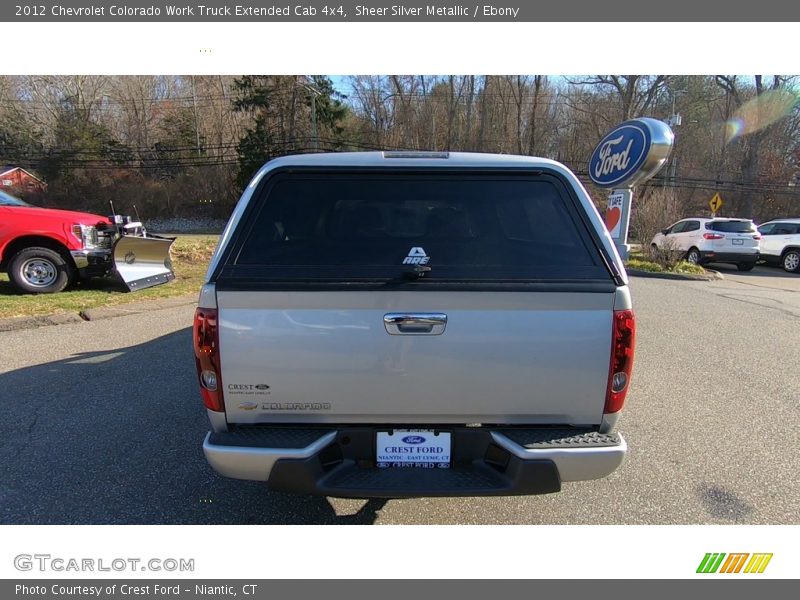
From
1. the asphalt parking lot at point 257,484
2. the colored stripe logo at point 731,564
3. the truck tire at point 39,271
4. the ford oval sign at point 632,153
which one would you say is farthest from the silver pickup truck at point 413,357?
the truck tire at point 39,271

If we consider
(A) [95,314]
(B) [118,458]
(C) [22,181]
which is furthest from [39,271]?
(C) [22,181]

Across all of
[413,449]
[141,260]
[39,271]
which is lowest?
[413,449]

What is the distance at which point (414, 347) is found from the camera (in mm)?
1919

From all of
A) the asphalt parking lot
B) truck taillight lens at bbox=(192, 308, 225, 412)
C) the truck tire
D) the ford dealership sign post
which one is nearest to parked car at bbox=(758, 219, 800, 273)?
the asphalt parking lot

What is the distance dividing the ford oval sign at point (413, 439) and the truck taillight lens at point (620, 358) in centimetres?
91

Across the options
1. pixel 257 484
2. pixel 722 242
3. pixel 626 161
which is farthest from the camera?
pixel 722 242

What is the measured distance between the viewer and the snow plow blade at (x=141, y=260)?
7392 millimetres

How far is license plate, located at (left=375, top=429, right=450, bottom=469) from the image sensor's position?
2.01 m

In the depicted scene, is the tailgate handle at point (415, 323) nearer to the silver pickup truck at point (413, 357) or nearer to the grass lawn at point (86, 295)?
the silver pickup truck at point (413, 357)

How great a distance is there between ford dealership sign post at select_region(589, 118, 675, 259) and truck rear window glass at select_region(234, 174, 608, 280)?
8.05 ft

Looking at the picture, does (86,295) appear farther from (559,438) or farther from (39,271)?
(559,438)

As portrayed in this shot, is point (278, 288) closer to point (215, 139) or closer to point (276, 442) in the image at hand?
point (276, 442)

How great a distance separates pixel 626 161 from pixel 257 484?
5090 mm

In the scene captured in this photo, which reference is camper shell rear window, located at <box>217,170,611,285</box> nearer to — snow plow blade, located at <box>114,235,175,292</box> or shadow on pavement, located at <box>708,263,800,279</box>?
snow plow blade, located at <box>114,235,175,292</box>
